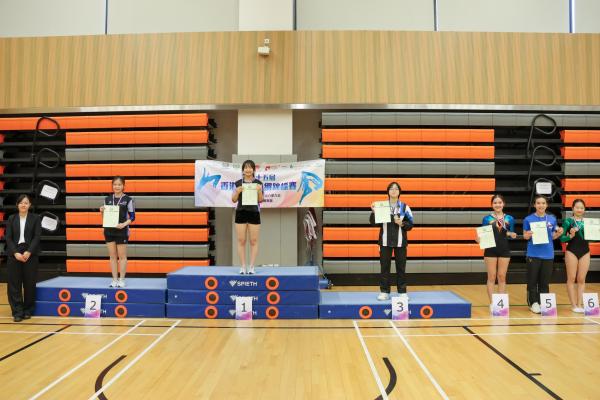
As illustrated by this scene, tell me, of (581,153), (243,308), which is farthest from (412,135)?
(243,308)

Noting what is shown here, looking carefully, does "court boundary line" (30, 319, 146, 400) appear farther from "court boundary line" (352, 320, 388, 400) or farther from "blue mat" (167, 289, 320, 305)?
"court boundary line" (352, 320, 388, 400)

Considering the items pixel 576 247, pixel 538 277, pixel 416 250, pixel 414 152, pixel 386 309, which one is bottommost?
pixel 386 309

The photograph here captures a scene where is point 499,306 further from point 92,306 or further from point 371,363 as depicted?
point 92,306

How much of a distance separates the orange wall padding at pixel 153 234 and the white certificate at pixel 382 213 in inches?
136

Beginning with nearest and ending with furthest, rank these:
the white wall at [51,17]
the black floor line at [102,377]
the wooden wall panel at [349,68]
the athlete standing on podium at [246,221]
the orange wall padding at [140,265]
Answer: the black floor line at [102,377], the athlete standing on podium at [246,221], the wooden wall panel at [349,68], the orange wall padding at [140,265], the white wall at [51,17]

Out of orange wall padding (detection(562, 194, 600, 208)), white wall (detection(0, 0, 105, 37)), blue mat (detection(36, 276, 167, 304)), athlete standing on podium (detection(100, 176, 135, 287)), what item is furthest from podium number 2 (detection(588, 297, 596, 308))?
white wall (detection(0, 0, 105, 37))

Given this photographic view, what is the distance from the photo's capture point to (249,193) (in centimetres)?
513

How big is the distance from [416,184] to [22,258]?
598 cm

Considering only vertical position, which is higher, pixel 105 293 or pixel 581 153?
pixel 581 153

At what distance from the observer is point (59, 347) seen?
4078 millimetres

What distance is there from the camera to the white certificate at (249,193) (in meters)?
5.13

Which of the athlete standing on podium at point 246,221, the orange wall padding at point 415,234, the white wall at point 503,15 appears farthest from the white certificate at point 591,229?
the white wall at point 503,15

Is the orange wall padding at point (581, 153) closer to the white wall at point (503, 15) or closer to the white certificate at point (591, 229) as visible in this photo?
the white wall at point (503, 15)

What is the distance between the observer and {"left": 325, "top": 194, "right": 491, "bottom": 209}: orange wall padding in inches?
292
